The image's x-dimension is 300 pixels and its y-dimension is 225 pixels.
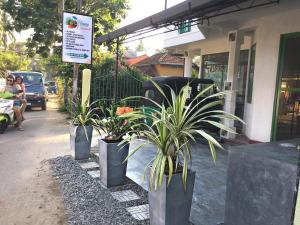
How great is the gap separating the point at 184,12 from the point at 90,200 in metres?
3.42

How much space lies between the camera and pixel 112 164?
14.3 ft

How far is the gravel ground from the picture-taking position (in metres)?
3.38

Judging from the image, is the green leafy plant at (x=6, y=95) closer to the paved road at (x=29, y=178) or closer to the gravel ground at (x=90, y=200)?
the paved road at (x=29, y=178)

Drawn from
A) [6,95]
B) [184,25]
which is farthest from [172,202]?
[6,95]

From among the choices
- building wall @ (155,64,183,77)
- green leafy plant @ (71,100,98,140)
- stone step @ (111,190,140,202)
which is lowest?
stone step @ (111,190,140,202)

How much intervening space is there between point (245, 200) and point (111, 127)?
2.45m

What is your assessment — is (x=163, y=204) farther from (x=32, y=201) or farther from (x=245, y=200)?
(x=32, y=201)

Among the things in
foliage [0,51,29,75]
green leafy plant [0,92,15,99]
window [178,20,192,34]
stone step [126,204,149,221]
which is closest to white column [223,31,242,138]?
window [178,20,192,34]

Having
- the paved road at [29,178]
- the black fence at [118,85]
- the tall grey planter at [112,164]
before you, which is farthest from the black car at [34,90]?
the tall grey planter at [112,164]

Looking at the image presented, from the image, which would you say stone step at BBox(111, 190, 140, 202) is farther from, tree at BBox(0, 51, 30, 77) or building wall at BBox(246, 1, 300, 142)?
tree at BBox(0, 51, 30, 77)

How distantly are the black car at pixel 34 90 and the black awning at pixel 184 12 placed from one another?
8.74 metres

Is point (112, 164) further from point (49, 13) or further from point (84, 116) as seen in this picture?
point (49, 13)

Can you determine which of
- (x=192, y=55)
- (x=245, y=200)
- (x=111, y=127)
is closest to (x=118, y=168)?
(x=111, y=127)

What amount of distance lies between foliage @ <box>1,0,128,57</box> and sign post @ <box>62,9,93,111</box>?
26.8 ft
